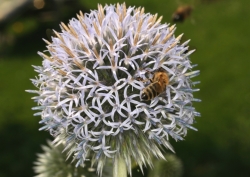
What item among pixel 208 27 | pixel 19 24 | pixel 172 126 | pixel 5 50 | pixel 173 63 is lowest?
pixel 172 126

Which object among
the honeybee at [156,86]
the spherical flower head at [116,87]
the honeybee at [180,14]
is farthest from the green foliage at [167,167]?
the honeybee at [180,14]

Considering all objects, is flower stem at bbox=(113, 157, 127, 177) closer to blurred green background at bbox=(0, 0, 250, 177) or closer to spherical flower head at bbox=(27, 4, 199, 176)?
spherical flower head at bbox=(27, 4, 199, 176)

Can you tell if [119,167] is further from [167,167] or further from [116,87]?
[167,167]

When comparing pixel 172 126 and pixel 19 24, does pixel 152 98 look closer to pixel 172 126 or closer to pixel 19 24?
pixel 172 126

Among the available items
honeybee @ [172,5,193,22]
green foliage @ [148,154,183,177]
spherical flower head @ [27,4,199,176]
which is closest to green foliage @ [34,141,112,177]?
green foliage @ [148,154,183,177]

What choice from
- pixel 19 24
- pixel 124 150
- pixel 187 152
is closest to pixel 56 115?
pixel 124 150

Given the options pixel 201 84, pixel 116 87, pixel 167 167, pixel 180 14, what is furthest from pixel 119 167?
pixel 201 84

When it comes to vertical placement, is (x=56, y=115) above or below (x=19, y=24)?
below

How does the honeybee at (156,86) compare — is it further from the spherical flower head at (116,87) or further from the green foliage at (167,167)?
the green foliage at (167,167)
